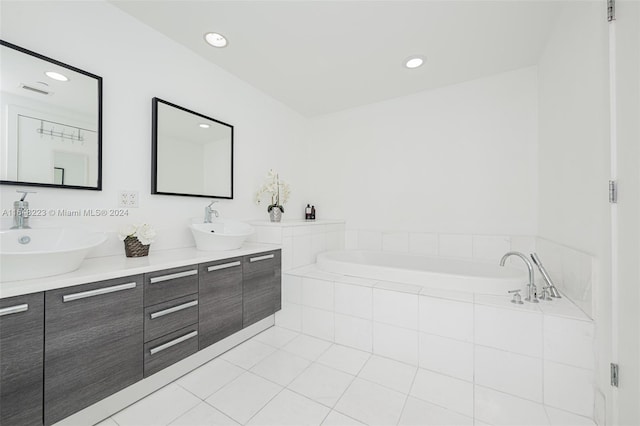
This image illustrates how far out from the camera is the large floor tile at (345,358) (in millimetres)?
1729

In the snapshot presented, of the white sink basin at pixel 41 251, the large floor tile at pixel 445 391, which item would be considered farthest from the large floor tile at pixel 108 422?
the large floor tile at pixel 445 391

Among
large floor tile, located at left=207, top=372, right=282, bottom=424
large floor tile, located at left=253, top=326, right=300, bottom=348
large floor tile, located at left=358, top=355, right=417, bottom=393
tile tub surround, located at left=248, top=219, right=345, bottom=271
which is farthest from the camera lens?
tile tub surround, located at left=248, top=219, right=345, bottom=271

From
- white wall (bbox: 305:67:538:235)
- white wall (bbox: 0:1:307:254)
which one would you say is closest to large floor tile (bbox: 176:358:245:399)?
white wall (bbox: 0:1:307:254)

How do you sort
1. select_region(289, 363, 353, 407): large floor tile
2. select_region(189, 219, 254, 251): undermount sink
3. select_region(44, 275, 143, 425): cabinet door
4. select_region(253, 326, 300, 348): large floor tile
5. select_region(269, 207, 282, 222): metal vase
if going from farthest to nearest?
select_region(269, 207, 282, 222): metal vase
select_region(253, 326, 300, 348): large floor tile
select_region(189, 219, 254, 251): undermount sink
select_region(289, 363, 353, 407): large floor tile
select_region(44, 275, 143, 425): cabinet door

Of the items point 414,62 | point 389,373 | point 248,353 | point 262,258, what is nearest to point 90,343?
point 248,353

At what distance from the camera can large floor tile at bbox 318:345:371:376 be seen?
1729 millimetres

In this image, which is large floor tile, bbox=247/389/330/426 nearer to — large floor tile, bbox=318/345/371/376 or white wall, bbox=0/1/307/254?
large floor tile, bbox=318/345/371/376

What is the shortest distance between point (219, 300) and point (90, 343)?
2.26 ft

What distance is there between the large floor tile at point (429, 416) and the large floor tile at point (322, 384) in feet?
1.20

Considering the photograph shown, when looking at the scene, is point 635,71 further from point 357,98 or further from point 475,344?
point 357,98

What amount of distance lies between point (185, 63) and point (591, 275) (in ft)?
9.85

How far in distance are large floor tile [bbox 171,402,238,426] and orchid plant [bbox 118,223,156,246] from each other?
0.99 meters

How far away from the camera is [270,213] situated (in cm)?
263

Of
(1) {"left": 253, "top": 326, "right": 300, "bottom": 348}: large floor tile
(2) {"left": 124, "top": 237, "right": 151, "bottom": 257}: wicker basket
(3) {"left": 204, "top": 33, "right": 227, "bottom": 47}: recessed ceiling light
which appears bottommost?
(1) {"left": 253, "top": 326, "right": 300, "bottom": 348}: large floor tile
